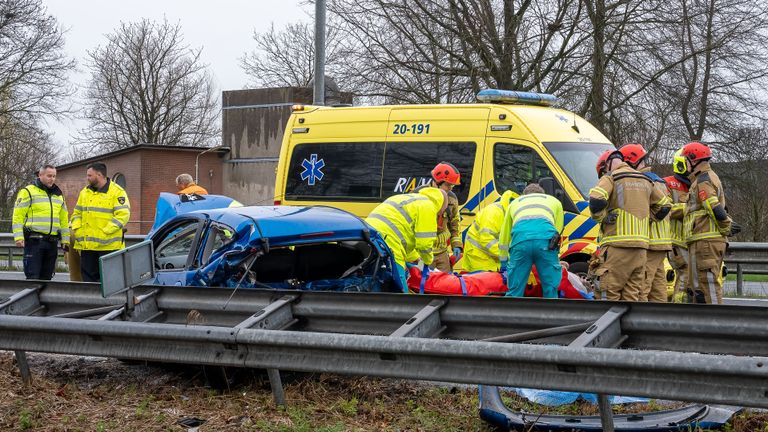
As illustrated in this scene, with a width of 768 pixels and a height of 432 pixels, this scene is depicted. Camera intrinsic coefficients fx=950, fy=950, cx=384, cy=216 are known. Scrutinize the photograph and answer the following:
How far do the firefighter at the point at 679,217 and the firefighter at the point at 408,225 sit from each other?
9.27ft

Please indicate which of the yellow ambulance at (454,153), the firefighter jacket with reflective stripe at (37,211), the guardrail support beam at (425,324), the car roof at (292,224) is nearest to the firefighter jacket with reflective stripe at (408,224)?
the car roof at (292,224)

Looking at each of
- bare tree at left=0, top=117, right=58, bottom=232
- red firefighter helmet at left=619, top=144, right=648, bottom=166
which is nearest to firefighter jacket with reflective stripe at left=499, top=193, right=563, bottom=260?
red firefighter helmet at left=619, top=144, right=648, bottom=166

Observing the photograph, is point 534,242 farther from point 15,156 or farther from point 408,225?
point 15,156

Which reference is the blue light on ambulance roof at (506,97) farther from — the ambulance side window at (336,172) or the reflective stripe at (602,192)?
the reflective stripe at (602,192)

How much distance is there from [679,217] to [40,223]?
7378mm

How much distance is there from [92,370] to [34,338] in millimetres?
1762

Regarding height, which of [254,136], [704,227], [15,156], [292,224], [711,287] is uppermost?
[254,136]

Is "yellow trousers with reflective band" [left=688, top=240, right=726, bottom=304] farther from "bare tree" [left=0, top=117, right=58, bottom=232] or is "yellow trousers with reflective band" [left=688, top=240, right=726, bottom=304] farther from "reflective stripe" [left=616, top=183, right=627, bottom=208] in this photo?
"bare tree" [left=0, top=117, right=58, bottom=232]

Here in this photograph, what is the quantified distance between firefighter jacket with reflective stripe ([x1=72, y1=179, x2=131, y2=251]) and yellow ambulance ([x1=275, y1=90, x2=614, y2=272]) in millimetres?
2339

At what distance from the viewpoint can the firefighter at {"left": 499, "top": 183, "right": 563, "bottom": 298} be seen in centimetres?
830

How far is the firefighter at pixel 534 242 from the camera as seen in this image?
8305 millimetres

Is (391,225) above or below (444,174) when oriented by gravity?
below

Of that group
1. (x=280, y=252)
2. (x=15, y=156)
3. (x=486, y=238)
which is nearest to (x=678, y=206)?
(x=486, y=238)

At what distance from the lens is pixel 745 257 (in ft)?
54.1
